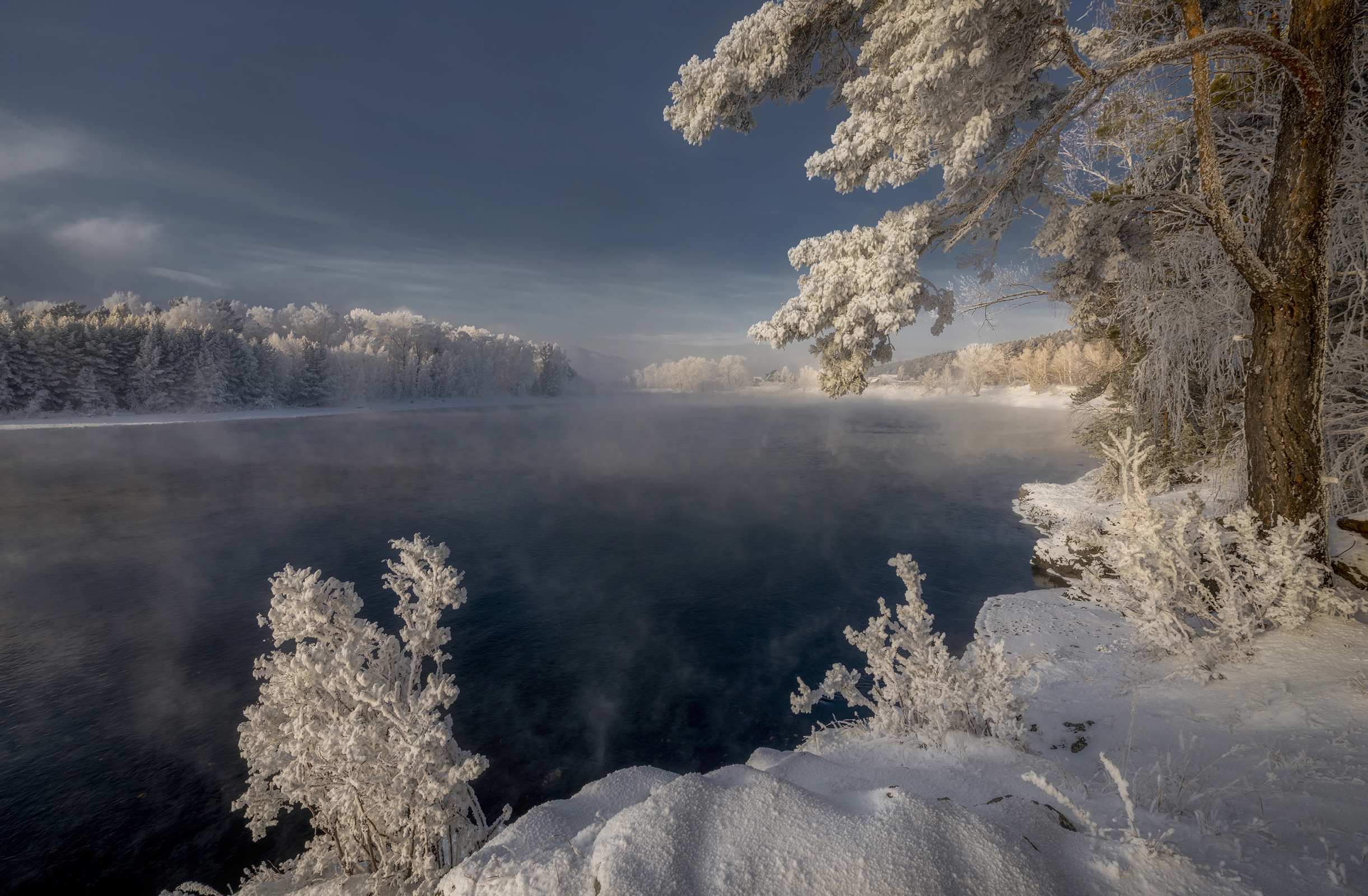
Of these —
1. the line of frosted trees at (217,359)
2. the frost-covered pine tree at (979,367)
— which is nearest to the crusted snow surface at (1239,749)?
the line of frosted trees at (217,359)

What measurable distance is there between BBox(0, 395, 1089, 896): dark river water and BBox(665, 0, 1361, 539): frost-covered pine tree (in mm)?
6010

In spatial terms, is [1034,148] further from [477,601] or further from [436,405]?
[436,405]

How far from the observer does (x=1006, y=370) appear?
337 feet

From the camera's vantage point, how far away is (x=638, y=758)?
23.4ft

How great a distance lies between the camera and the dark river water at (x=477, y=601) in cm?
678

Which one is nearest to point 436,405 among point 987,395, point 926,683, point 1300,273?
point 926,683

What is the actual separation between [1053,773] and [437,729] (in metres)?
4.11

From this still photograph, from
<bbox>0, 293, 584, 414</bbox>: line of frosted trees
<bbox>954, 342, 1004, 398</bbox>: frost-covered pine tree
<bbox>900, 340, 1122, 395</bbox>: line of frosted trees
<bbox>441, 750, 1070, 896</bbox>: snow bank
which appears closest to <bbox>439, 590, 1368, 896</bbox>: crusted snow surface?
<bbox>441, 750, 1070, 896</bbox>: snow bank

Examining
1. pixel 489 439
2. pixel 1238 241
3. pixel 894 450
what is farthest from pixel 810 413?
pixel 1238 241

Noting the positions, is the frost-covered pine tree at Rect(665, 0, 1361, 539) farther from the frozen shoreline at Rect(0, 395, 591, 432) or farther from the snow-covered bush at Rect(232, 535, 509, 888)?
the frozen shoreline at Rect(0, 395, 591, 432)

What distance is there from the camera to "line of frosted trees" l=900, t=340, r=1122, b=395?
76.3 m

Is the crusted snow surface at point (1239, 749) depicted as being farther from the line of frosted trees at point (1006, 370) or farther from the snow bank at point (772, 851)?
the line of frosted trees at point (1006, 370)

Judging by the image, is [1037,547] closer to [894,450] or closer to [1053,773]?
[1053,773]

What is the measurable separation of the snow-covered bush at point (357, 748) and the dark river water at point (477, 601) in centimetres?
297
